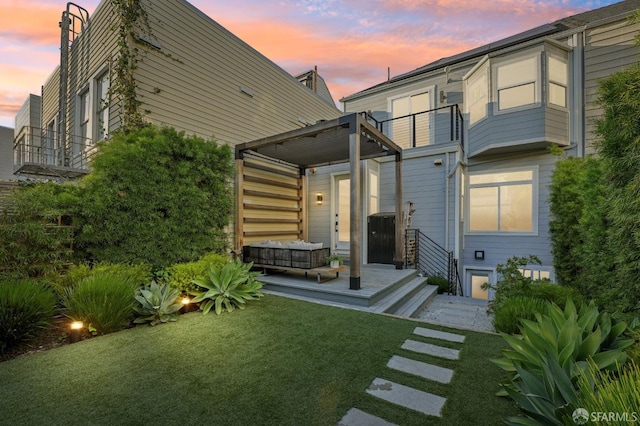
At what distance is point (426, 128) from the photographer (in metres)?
9.84

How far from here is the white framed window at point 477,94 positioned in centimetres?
772

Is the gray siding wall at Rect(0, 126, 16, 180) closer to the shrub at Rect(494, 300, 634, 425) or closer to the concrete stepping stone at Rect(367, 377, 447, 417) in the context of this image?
the concrete stepping stone at Rect(367, 377, 447, 417)

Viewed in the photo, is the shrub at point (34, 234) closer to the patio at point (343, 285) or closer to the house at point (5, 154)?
the patio at point (343, 285)

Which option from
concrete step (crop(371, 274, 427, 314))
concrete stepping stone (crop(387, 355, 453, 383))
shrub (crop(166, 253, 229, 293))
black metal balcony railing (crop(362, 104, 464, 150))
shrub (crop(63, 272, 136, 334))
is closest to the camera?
concrete stepping stone (crop(387, 355, 453, 383))

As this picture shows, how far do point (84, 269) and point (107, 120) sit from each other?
3404 mm

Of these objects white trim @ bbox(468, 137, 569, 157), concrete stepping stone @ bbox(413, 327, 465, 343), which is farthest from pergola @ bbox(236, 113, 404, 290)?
white trim @ bbox(468, 137, 569, 157)

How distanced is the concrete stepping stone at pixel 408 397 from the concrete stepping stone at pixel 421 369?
0.87 feet

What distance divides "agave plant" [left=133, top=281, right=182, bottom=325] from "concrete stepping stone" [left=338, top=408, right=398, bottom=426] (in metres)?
2.74

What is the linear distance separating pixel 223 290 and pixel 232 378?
6.49 feet

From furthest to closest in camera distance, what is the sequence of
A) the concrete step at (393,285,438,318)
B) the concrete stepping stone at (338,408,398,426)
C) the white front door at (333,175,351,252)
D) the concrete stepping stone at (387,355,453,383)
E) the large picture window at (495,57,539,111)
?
1. the white front door at (333,175,351,252)
2. the large picture window at (495,57,539,111)
3. the concrete step at (393,285,438,318)
4. the concrete stepping stone at (387,355,453,383)
5. the concrete stepping stone at (338,408,398,426)

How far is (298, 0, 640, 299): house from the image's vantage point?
6945mm

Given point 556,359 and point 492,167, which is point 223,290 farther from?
point 492,167

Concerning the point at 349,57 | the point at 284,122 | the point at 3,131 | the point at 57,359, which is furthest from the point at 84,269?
the point at 3,131

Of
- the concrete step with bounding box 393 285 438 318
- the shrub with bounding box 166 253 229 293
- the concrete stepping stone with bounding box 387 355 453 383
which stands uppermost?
the shrub with bounding box 166 253 229 293
